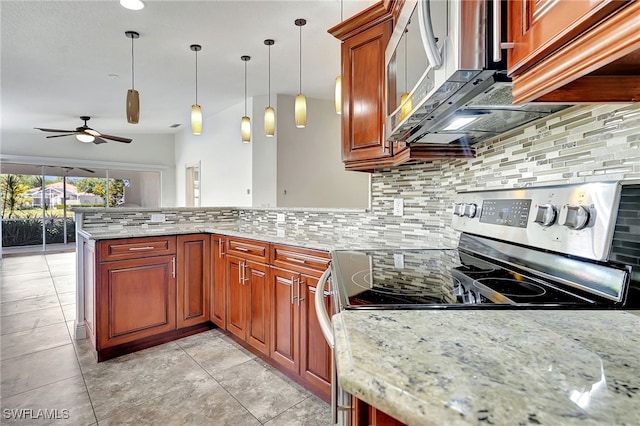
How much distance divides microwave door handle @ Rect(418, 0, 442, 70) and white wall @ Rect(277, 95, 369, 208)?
3.96m

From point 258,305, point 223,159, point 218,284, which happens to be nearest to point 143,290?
point 218,284

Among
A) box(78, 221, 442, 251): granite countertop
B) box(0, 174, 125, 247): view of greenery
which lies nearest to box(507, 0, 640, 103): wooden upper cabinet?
box(78, 221, 442, 251): granite countertop

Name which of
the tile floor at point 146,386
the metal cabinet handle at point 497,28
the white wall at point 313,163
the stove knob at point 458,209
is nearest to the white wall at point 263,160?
the white wall at point 313,163

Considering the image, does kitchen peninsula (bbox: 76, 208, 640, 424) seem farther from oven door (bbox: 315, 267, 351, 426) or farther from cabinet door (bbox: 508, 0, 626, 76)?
cabinet door (bbox: 508, 0, 626, 76)

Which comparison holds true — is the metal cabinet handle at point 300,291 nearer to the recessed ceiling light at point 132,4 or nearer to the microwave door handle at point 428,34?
the microwave door handle at point 428,34

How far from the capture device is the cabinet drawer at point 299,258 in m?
1.86

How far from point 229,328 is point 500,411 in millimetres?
2555

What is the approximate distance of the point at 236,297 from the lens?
2557mm

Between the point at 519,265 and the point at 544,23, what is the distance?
83 cm

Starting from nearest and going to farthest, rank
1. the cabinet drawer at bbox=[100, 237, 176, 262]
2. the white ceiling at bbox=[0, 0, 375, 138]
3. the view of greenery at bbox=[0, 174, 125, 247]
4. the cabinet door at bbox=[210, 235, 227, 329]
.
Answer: the cabinet drawer at bbox=[100, 237, 176, 262] < the white ceiling at bbox=[0, 0, 375, 138] < the cabinet door at bbox=[210, 235, 227, 329] < the view of greenery at bbox=[0, 174, 125, 247]

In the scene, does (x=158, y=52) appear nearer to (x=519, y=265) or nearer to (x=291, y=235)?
(x=291, y=235)

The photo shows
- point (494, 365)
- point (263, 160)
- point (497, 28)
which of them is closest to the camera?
point (494, 365)

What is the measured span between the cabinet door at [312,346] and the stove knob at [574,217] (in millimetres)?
1250

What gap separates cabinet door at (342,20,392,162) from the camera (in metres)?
1.76
